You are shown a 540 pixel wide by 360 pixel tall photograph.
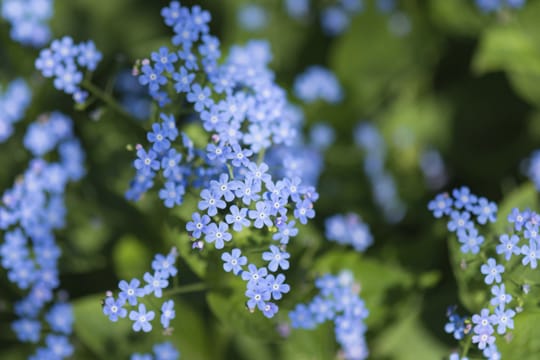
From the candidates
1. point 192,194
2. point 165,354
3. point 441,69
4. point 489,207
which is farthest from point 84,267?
point 441,69

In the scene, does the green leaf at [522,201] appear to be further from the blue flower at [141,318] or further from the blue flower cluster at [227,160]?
the blue flower at [141,318]

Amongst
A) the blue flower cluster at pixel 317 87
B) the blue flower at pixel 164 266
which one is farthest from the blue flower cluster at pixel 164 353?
the blue flower cluster at pixel 317 87

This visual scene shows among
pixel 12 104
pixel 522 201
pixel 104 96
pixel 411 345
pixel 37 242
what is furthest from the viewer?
pixel 12 104

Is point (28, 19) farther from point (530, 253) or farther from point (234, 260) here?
point (530, 253)

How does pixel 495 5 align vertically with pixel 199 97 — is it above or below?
above

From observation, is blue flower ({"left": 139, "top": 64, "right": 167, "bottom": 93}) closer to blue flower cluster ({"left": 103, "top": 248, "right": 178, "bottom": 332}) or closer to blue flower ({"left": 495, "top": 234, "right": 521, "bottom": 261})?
blue flower cluster ({"left": 103, "top": 248, "right": 178, "bottom": 332})

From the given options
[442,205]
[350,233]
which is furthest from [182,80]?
[350,233]

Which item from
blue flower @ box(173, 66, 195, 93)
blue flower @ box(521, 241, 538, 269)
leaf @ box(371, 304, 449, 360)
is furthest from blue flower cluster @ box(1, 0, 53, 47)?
blue flower @ box(521, 241, 538, 269)
